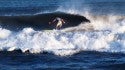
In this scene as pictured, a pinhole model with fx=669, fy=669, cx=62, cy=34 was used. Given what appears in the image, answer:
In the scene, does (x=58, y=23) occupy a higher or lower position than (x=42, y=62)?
higher

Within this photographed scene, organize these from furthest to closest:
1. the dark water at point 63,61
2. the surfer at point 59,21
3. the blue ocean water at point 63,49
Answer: the surfer at point 59,21
the blue ocean water at point 63,49
the dark water at point 63,61

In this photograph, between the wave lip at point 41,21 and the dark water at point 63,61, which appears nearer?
the dark water at point 63,61

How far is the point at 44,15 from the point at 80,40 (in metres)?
7.31

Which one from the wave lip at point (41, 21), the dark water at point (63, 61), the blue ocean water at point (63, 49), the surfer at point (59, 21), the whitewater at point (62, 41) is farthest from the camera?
the wave lip at point (41, 21)

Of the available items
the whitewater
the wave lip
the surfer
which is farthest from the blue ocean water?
the wave lip

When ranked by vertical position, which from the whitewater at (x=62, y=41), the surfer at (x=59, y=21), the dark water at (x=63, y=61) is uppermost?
the surfer at (x=59, y=21)

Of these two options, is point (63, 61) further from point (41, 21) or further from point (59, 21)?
point (41, 21)

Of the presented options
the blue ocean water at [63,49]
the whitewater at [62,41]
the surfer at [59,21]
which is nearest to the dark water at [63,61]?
the blue ocean water at [63,49]

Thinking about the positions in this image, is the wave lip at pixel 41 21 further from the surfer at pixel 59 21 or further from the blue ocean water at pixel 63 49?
the blue ocean water at pixel 63 49

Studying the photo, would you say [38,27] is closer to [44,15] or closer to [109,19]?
[44,15]

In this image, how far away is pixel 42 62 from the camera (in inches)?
948

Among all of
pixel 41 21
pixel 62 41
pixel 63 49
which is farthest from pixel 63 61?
pixel 41 21

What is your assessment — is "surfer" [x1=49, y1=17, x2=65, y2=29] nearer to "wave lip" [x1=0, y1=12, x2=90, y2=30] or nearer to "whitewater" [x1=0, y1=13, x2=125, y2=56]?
"wave lip" [x1=0, y1=12, x2=90, y2=30]

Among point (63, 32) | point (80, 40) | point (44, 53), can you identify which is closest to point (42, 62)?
point (44, 53)
